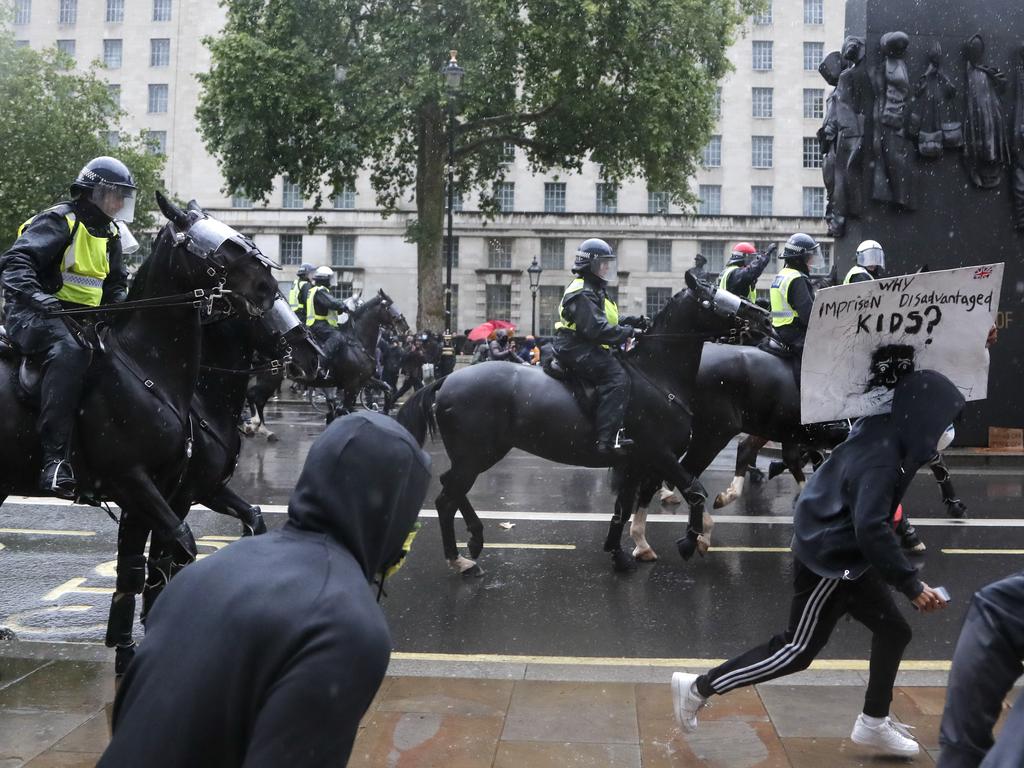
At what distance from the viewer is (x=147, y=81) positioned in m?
61.9

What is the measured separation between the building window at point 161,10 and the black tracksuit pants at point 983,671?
6652 centimetres

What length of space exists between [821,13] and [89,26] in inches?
1730

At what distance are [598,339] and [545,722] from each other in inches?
145

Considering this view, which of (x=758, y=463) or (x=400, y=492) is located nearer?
(x=400, y=492)

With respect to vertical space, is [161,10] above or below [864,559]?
above

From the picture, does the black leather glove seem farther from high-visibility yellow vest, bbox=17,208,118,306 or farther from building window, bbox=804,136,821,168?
building window, bbox=804,136,821,168

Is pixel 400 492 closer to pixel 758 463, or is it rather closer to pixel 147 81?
pixel 758 463

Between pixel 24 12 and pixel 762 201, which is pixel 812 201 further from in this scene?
pixel 24 12

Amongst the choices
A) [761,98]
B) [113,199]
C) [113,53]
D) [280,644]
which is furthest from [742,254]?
[113,53]

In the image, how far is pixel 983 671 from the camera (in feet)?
8.41

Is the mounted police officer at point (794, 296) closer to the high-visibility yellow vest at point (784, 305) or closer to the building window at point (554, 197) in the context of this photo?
the high-visibility yellow vest at point (784, 305)

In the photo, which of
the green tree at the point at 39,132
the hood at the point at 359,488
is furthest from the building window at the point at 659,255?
the hood at the point at 359,488

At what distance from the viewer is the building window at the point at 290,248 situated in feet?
188

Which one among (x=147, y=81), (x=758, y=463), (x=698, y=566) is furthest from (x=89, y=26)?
(x=698, y=566)
